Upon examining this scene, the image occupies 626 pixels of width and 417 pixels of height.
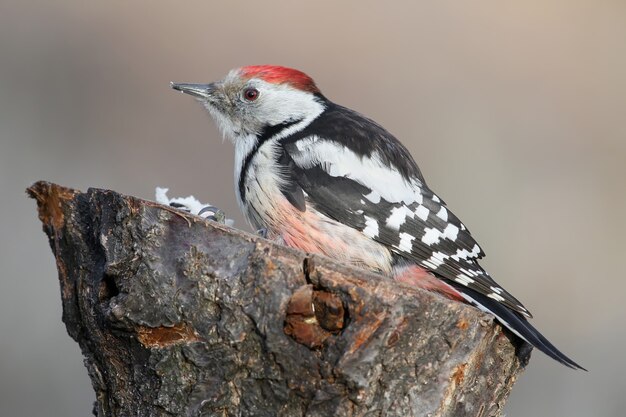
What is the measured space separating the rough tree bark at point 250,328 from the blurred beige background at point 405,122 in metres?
2.17

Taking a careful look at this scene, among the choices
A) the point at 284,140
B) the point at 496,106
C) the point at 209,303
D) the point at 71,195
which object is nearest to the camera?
the point at 209,303

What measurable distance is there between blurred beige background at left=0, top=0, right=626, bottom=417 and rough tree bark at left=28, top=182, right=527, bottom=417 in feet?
7.13

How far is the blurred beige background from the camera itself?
15.9 ft

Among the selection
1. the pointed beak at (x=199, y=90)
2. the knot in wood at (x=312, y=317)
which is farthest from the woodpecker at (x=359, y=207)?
the knot in wood at (x=312, y=317)

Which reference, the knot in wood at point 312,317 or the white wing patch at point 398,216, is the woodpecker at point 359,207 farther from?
the knot in wood at point 312,317

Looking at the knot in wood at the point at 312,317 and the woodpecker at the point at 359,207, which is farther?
the woodpecker at the point at 359,207

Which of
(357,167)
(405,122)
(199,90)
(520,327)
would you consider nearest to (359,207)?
(357,167)

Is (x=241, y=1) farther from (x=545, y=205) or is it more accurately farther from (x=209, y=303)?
(x=209, y=303)

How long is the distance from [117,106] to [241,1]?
47.0 inches

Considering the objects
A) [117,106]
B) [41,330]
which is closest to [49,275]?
[41,330]

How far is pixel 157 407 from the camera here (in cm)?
249

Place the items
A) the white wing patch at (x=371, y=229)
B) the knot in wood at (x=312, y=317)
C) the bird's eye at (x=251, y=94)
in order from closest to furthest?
1. the knot in wood at (x=312, y=317)
2. the white wing patch at (x=371, y=229)
3. the bird's eye at (x=251, y=94)

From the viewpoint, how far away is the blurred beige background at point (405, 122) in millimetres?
4840

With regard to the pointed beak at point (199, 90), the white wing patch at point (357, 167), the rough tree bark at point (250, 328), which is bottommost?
the rough tree bark at point (250, 328)
